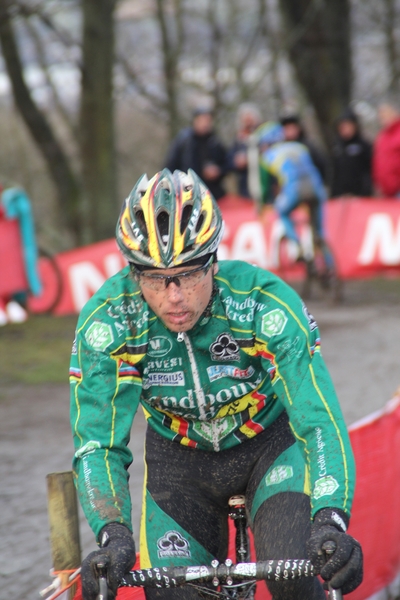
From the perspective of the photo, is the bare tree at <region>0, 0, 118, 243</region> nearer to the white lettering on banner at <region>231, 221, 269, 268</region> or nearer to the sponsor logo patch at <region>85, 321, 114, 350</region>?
the white lettering on banner at <region>231, 221, 269, 268</region>

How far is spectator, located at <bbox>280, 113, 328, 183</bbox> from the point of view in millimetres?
13312

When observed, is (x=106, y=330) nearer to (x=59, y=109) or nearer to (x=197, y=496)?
(x=197, y=496)

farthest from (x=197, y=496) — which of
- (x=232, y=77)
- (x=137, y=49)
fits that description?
(x=137, y=49)

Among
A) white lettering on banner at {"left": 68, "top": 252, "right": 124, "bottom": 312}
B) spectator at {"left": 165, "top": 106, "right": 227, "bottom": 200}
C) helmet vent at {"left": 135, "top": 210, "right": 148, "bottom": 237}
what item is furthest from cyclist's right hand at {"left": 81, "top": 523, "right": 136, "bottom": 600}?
spectator at {"left": 165, "top": 106, "right": 227, "bottom": 200}

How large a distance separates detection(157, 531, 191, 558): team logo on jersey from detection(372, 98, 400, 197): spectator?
12.3 metres

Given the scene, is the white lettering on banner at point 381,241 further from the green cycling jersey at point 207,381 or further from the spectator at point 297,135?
the green cycling jersey at point 207,381

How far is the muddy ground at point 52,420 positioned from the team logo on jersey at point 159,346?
204 centimetres

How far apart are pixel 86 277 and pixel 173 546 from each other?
1076 cm

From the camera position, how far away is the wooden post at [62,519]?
3.26 metres

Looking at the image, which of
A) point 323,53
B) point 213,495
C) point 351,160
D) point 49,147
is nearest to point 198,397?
point 213,495

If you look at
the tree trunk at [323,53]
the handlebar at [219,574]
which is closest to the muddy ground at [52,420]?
the handlebar at [219,574]

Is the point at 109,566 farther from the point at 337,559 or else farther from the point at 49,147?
the point at 49,147

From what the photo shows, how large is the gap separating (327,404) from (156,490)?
71cm

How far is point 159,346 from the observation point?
316 centimetres
